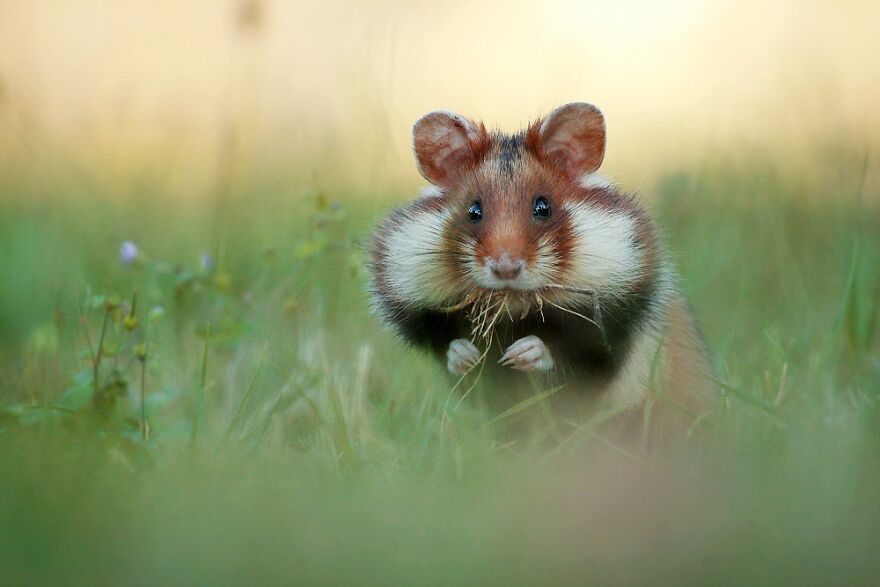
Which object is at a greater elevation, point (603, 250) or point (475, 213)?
point (475, 213)

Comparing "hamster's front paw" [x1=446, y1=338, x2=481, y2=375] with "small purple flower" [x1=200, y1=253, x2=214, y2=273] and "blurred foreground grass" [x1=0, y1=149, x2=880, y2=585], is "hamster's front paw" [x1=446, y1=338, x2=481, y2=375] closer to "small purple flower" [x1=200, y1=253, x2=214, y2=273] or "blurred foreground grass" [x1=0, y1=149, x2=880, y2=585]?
"blurred foreground grass" [x1=0, y1=149, x2=880, y2=585]

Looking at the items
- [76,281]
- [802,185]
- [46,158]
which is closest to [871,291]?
[802,185]

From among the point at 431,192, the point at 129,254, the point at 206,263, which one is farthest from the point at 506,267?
the point at 129,254

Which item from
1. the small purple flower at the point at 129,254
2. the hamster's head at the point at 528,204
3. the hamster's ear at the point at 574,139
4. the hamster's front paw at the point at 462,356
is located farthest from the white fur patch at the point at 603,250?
the small purple flower at the point at 129,254

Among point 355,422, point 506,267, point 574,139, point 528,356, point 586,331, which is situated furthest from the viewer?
point 355,422

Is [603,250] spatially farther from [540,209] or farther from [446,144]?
[446,144]

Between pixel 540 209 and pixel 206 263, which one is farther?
pixel 206 263

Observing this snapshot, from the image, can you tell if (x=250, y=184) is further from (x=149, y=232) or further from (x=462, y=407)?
(x=462, y=407)
